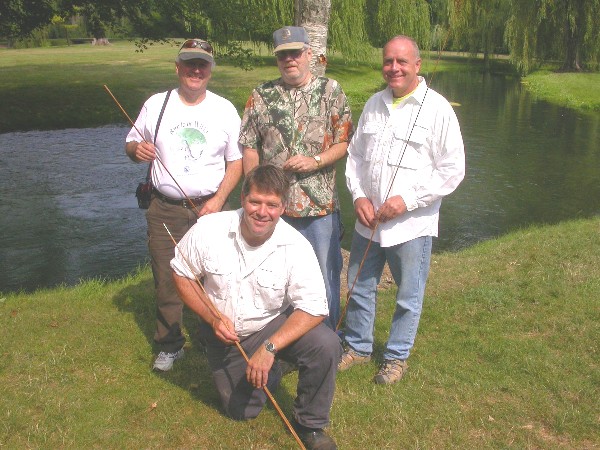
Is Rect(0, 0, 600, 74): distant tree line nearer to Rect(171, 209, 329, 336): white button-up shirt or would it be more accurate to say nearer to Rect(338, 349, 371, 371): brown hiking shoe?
Rect(171, 209, 329, 336): white button-up shirt

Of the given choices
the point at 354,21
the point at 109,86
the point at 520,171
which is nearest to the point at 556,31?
the point at 354,21

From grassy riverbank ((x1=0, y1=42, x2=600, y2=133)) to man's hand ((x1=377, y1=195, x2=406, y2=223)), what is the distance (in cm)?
1307

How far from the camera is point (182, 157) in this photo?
440cm

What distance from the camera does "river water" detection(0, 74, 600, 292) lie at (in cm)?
908

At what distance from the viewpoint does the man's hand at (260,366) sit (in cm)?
355

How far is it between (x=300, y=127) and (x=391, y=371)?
1.61 metres

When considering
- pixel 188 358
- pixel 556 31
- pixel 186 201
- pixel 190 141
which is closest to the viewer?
pixel 190 141

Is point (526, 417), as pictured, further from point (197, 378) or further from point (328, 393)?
point (197, 378)

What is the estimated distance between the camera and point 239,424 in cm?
399

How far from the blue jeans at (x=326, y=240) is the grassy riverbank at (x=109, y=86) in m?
12.6

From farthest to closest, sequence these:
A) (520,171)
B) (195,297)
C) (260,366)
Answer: (520,171) < (195,297) < (260,366)

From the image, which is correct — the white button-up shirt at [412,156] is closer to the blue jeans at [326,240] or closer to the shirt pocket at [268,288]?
the blue jeans at [326,240]

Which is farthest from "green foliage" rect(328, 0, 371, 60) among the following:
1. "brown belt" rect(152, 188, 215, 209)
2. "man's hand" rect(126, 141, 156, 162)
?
"man's hand" rect(126, 141, 156, 162)

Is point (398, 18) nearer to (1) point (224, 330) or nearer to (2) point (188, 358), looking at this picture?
(2) point (188, 358)
